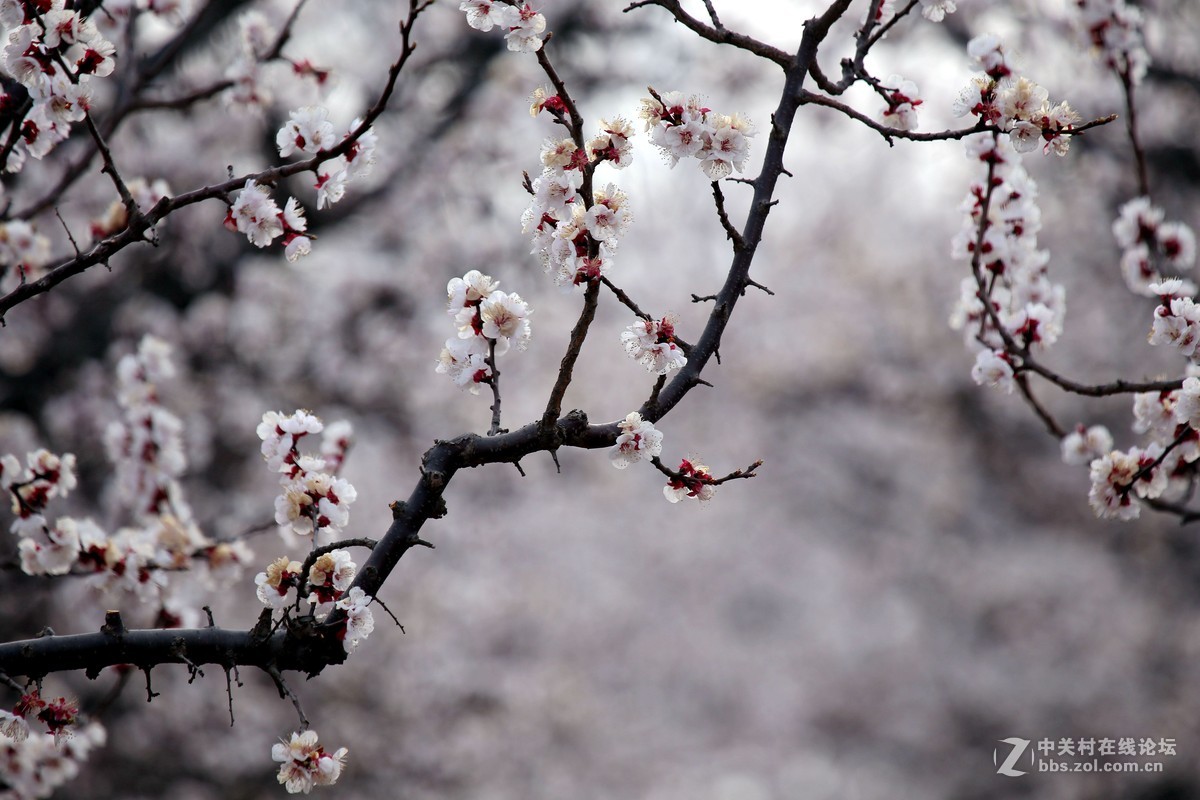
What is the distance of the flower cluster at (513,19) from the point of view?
219 centimetres

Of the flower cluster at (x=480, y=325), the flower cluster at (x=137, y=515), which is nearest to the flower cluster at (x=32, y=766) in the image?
the flower cluster at (x=137, y=515)

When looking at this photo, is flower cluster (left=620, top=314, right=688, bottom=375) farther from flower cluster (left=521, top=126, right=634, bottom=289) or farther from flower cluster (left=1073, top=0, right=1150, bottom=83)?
flower cluster (left=1073, top=0, right=1150, bottom=83)

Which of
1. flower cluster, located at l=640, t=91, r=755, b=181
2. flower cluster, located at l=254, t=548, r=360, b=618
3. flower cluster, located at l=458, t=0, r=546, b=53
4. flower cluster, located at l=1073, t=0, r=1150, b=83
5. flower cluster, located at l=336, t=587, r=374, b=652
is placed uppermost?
flower cluster, located at l=1073, t=0, r=1150, b=83

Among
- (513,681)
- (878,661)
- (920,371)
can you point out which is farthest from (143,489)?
(878,661)

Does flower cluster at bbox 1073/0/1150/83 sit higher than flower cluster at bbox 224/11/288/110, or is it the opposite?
flower cluster at bbox 224/11/288/110

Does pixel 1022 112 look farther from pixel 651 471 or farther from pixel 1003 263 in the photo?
pixel 651 471

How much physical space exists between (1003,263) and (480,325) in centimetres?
180

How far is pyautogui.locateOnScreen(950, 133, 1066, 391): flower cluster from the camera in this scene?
2963mm

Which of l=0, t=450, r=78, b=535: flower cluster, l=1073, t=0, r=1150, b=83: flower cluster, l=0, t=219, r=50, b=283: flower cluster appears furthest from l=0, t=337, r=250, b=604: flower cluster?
l=1073, t=0, r=1150, b=83: flower cluster

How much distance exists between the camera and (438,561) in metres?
9.73

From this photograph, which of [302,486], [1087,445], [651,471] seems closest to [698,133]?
[302,486]

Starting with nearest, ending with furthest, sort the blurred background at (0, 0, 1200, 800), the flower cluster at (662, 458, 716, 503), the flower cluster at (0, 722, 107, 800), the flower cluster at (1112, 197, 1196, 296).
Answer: the flower cluster at (662, 458, 716, 503)
the flower cluster at (0, 722, 107, 800)
the flower cluster at (1112, 197, 1196, 296)
the blurred background at (0, 0, 1200, 800)

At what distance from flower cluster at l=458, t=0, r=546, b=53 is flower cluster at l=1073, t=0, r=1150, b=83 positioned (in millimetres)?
2511

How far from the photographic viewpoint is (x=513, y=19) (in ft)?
7.17
